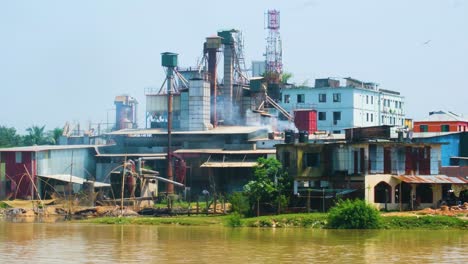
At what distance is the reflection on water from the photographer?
109ft

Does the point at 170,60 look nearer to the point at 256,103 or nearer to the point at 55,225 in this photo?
the point at 256,103

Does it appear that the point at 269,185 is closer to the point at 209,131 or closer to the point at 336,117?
the point at 209,131

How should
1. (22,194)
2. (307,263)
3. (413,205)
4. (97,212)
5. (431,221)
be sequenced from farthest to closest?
(22,194) → (97,212) → (413,205) → (431,221) → (307,263)

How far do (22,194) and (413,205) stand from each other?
30.3 m

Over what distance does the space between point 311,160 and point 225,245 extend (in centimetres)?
1476

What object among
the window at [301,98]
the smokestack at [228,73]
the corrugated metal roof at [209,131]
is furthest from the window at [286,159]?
the window at [301,98]

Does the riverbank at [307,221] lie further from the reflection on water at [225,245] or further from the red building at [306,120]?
the red building at [306,120]

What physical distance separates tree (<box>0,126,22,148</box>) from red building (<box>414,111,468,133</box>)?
45.4 meters

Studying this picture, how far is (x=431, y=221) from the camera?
145 feet

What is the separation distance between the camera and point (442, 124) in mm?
81125

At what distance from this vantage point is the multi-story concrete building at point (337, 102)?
8300 centimetres

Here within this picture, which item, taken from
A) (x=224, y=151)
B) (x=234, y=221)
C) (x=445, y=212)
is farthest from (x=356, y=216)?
(x=224, y=151)

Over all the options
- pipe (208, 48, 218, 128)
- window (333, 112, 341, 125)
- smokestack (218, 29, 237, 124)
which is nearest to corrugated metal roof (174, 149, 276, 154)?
pipe (208, 48, 218, 128)

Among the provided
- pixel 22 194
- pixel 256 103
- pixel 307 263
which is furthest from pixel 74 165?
pixel 307 263
